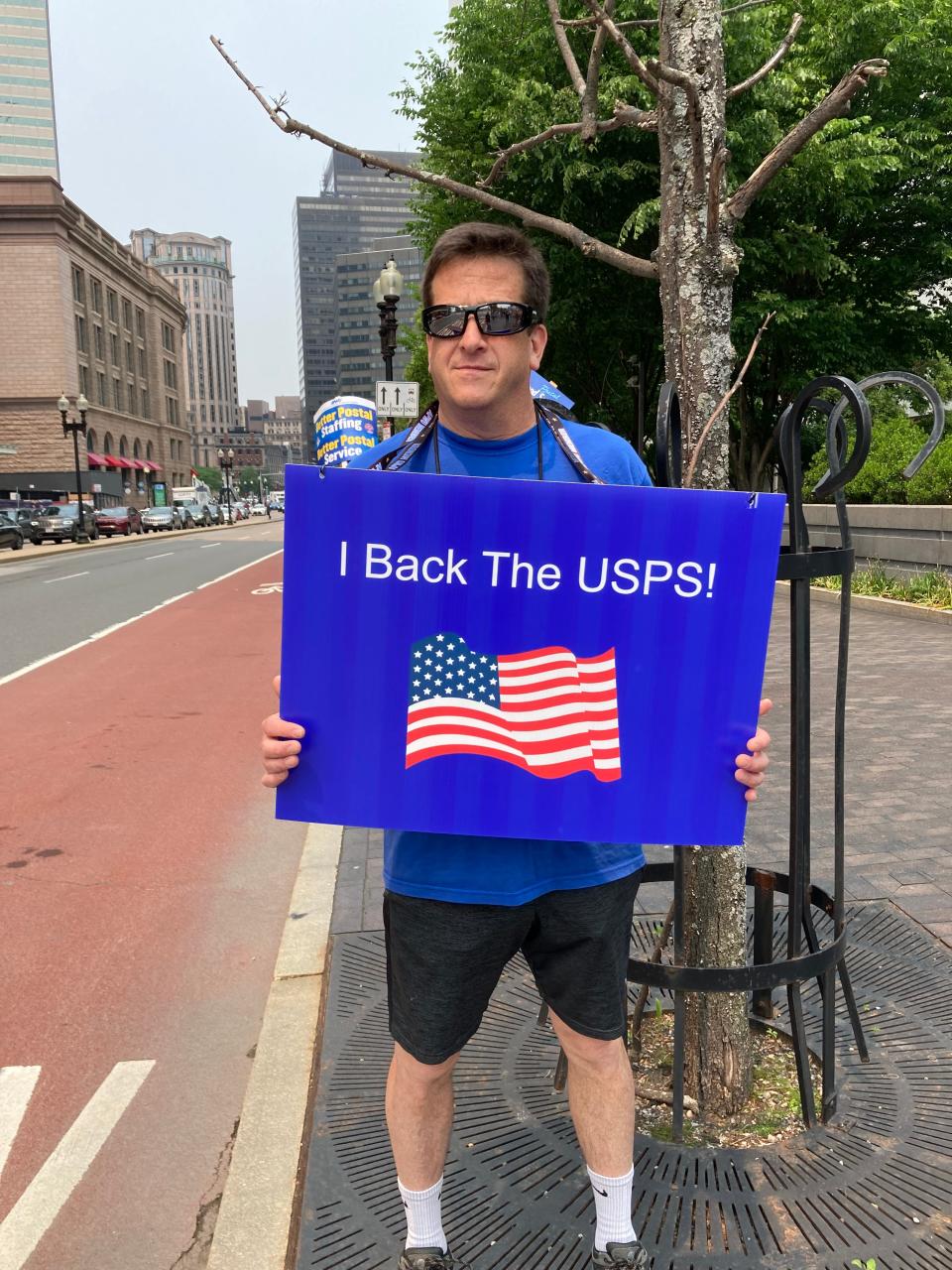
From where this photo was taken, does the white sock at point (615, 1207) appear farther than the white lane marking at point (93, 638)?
No

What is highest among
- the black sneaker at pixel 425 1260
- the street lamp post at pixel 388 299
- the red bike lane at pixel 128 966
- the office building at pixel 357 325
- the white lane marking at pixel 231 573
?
the office building at pixel 357 325

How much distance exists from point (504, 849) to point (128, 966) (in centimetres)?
259

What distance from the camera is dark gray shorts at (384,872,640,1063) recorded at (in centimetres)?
208

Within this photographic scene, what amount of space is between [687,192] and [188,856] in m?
4.05

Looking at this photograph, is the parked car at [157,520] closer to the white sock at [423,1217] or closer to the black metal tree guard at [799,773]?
the black metal tree guard at [799,773]

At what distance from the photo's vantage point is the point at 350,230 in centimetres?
11250

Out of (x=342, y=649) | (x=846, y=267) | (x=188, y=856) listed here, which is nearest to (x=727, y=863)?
(x=342, y=649)

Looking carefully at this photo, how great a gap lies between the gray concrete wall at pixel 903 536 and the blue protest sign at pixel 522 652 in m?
11.7

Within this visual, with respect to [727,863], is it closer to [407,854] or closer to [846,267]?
[407,854]

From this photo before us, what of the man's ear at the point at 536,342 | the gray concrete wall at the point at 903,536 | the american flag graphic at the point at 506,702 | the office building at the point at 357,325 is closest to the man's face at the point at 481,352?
the man's ear at the point at 536,342

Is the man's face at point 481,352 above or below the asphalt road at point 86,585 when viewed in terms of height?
above

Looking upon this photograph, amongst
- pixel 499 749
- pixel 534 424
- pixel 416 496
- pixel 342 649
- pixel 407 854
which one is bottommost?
pixel 407 854

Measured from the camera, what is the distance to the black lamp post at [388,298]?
18.6 m

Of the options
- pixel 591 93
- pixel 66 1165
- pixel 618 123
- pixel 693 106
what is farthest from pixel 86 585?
pixel 693 106
